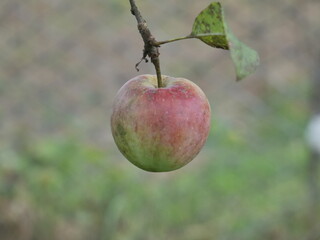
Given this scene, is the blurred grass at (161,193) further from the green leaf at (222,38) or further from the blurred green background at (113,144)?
the green leaf at (222,38)

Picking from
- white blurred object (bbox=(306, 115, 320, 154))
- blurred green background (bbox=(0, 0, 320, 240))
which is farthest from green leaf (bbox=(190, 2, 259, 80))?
white blurred object (bbox=(306, 115, 320, 154))

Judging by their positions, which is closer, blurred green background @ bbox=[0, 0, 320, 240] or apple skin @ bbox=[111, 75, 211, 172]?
apple skin @ bbox=[111, 75, 211, 172]

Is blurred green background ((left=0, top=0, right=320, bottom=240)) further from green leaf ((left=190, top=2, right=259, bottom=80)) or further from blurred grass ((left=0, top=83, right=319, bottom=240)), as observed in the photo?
green leaf ((left=190, top=2, right=259, bottom=80))

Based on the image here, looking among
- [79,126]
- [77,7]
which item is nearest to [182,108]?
[79,126]

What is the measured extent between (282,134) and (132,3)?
3093 mm

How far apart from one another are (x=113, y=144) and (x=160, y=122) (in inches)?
105

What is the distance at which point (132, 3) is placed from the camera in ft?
1.78

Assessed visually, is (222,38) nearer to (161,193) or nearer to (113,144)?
(161,193)

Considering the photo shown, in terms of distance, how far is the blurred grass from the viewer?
1.99m

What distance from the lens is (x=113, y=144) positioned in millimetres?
3221

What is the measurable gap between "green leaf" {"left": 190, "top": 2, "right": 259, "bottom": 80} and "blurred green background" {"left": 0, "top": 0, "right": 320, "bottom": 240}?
114 centimetres

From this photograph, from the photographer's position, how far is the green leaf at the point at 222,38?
1.57ft

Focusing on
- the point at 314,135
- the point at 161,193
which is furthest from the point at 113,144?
the point at 314,135

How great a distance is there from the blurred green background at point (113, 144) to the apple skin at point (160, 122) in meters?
1.08
